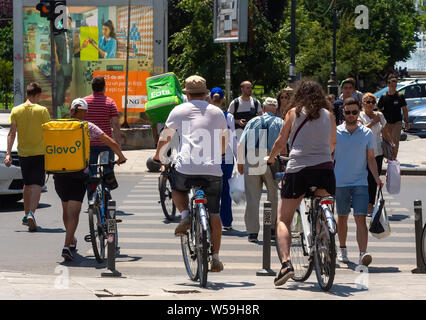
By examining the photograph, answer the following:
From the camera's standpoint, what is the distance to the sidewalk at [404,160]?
20989mm

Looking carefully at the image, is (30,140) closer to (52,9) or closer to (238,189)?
(238,189)

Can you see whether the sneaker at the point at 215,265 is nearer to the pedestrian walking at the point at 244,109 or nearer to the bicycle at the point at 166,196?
the bicycle at the point at 166,196

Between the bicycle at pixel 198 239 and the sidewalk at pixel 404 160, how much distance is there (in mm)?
12244

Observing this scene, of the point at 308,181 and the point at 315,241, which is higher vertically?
the point at 308,181

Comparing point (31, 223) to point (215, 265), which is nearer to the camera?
point (215, 265)

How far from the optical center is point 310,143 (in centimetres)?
845

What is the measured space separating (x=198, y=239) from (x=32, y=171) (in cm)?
528

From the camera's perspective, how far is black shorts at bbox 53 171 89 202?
1057 centimetres

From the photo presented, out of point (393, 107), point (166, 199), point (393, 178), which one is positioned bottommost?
point (166, 199)

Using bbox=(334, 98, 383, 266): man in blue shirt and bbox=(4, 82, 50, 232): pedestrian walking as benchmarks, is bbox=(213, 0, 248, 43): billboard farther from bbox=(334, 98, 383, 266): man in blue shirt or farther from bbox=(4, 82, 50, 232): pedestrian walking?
bbox=(334, 98, 383, 266): man in blue shirt

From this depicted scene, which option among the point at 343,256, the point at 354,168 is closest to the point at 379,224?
the point at 343,256

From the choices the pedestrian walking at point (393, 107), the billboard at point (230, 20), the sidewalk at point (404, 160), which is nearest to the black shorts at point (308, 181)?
the pedestrian walking at point (393, 107)

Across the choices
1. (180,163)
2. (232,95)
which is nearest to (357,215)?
(180,163)
